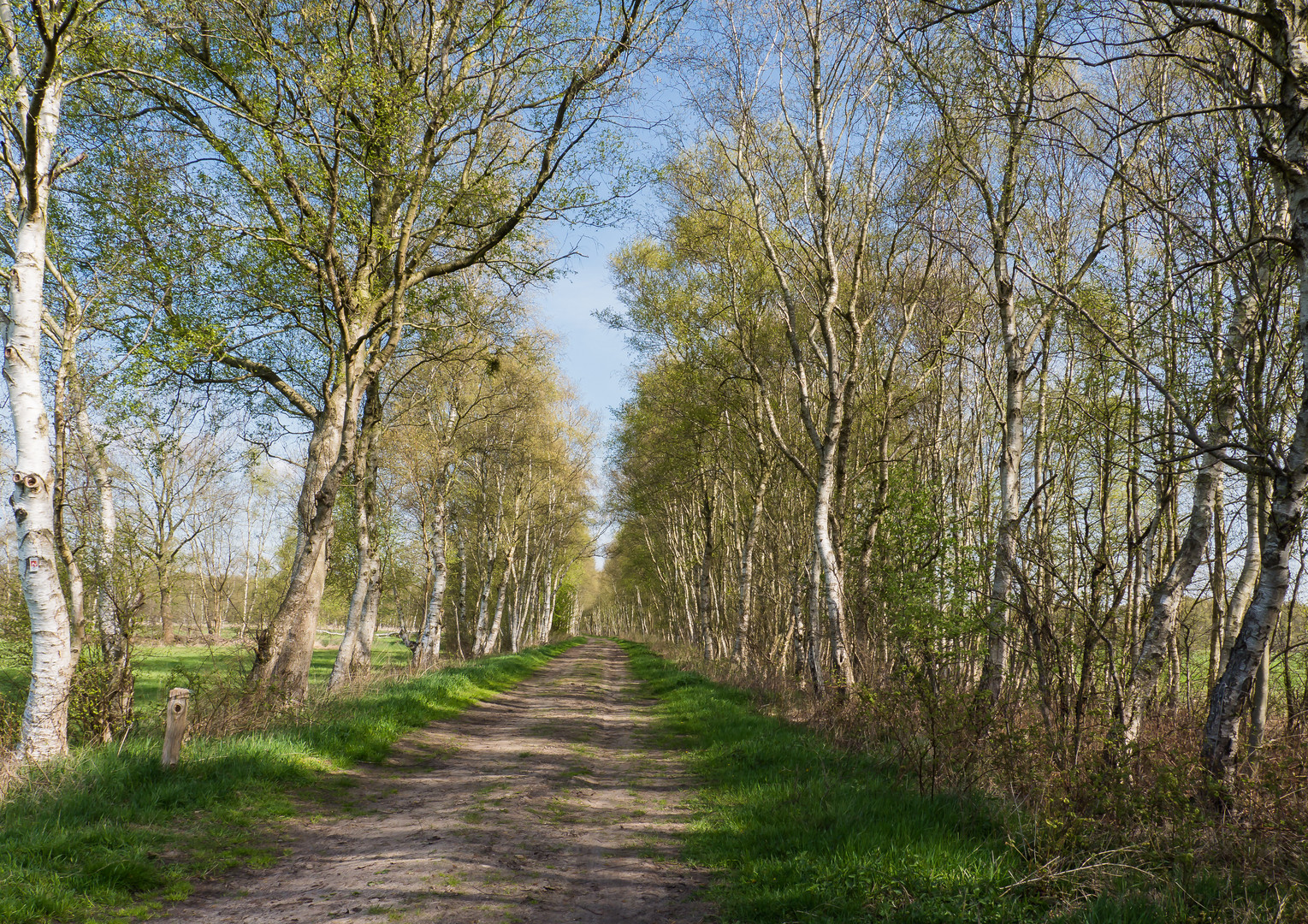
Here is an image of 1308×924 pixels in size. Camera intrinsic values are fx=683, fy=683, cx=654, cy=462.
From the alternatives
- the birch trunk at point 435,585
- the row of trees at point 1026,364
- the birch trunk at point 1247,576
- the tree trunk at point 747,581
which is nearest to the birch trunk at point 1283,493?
the row of trees at point 1026,364

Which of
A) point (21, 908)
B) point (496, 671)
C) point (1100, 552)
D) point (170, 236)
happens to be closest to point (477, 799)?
point (21, 908)

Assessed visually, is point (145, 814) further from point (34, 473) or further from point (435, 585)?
point (435, 585)

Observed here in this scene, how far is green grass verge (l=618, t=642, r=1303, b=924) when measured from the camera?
3.68 metres

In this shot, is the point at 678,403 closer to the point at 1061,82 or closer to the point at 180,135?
the point at 1061,82

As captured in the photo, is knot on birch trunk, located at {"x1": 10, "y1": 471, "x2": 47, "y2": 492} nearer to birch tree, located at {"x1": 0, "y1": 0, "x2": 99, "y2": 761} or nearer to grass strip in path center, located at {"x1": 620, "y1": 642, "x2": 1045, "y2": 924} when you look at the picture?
birch tree, located at {"x1": 0, "y1": 0, "x2": 99, "y2": 761}

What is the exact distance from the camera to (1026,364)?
1351 cm

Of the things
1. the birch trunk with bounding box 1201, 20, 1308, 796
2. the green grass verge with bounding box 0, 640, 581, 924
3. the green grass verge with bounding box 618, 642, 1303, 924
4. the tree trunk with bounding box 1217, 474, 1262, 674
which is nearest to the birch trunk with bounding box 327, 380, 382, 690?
the green grass verge with bounding box 0, 640, 581, 924

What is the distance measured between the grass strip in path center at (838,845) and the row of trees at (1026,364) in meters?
0.99

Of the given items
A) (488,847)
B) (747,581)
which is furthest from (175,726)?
(747,581)

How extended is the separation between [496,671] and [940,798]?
558 inches

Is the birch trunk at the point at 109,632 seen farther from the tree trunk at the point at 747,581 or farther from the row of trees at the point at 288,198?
the tree trunk at the point at 747,581

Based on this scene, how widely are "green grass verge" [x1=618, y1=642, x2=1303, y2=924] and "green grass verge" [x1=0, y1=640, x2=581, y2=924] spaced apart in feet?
11.7

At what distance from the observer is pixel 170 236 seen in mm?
9188

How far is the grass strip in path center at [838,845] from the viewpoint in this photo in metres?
4.06
